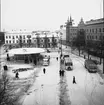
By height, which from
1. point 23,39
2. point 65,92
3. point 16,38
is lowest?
point 65,92

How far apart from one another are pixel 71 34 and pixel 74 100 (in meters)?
67.3

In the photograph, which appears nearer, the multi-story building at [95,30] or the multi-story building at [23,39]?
the multi-story building at [95,30]

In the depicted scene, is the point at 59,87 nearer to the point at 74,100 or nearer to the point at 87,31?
the point at 74,100

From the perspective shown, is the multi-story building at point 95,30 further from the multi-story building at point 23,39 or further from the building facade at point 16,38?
the building facade at point 16,38

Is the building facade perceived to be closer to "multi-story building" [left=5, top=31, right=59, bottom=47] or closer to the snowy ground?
"multi-story building" [left=5, top=31, right=59, bottom=47]

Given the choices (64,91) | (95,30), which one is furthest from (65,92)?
(95,30)

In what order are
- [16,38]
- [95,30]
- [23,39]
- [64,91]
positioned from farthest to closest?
1. [23,39]
2. [16,38]
3. [95,30]
4. [64,91]

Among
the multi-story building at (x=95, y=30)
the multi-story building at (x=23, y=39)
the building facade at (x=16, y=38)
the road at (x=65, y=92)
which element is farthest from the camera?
the building facade at (x=16, y=38)

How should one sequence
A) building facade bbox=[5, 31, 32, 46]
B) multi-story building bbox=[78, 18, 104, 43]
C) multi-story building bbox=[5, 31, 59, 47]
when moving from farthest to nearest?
building facade bbox=[5, 31, 32, 46] → multi-story building bbox=[5, 31, 59, 47] → multi-story building bbox=[78, 18, 104, 43]

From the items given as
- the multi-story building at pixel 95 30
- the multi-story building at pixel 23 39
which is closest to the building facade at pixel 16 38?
the multi-story building at pixel 23 39

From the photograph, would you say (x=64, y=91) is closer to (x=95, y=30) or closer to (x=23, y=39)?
(x=95, y=30)

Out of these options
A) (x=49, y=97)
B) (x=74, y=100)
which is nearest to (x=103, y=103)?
(x=74, y=100)

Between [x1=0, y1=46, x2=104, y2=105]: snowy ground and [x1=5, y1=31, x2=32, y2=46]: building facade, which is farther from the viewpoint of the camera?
[x1=5, y1=31, x2=32, y2=46]: building facade

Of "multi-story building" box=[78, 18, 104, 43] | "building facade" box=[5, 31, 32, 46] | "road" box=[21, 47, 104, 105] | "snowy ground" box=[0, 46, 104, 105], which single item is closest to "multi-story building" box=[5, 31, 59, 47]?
"building facade" box=[5, 31, 32, 46]
